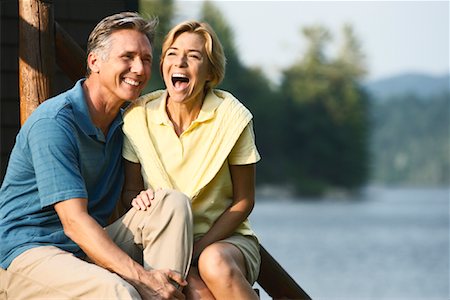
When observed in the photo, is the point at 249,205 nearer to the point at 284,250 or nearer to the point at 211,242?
the point at 211,242

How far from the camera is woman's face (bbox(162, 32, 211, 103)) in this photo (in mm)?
3516

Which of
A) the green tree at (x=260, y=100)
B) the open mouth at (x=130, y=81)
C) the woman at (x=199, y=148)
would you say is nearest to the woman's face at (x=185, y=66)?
the woman at (x=199, y=148)

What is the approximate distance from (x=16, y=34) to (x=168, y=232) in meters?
2.42

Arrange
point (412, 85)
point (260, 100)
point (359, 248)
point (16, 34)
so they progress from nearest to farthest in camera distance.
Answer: point (16, 34) → point (359, 248) → point (260, 100) → point (412, 85)

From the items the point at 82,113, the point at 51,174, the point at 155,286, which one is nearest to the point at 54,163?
the point at 51,174

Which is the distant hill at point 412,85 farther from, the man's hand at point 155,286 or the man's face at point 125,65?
the man's hand at point 155,286

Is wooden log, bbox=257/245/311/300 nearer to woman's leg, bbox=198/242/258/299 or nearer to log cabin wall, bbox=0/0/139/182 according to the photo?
woman's leg, bbox=198/242/258/299

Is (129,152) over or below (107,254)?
over

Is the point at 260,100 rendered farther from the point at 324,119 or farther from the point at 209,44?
the point at 209,44

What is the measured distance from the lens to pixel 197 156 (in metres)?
3.50

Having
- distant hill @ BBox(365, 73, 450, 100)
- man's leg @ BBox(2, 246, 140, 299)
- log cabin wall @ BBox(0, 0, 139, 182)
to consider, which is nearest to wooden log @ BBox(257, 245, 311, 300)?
man's leg @ BBox(2, 246, 140, 299)

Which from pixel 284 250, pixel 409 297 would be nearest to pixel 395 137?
pixel 284 250

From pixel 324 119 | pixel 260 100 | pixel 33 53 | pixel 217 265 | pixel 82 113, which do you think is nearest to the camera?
pixel 217 265

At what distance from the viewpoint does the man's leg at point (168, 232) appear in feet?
10.6
